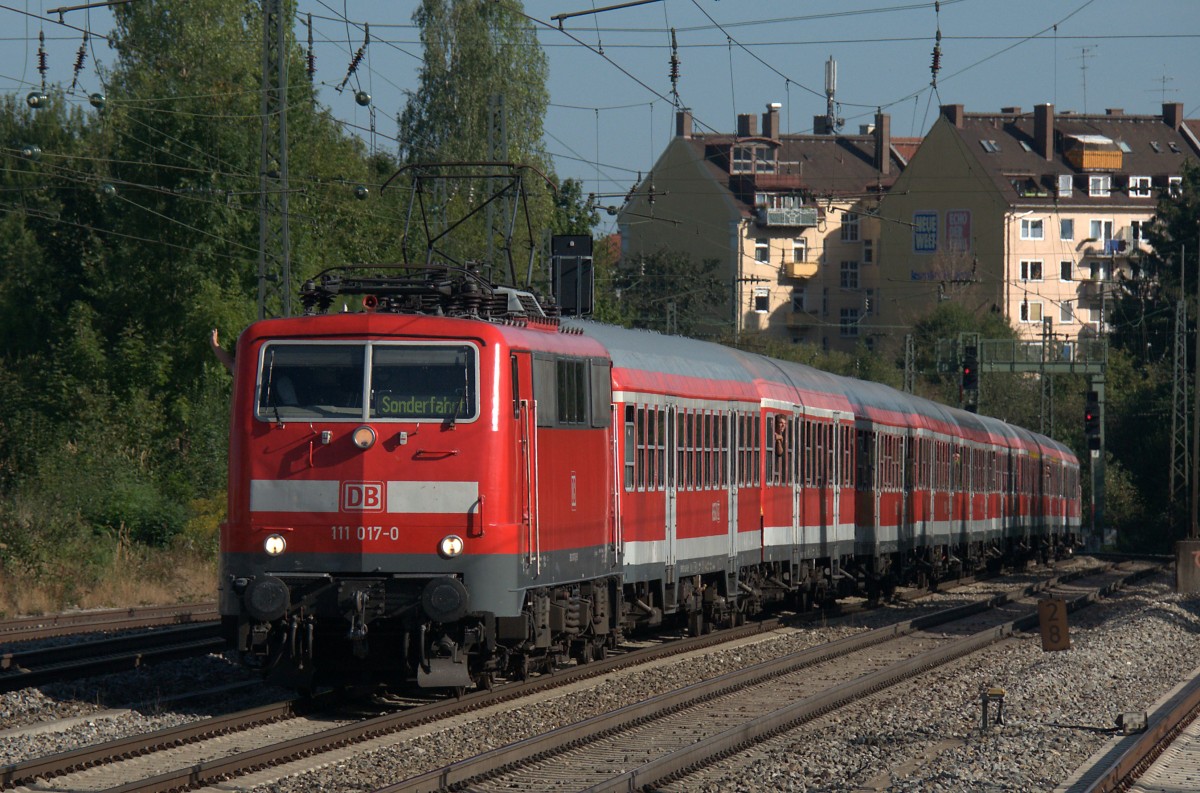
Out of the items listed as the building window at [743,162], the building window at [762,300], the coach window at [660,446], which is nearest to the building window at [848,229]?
the building window at [762,300]

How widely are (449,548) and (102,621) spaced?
10.5 metres

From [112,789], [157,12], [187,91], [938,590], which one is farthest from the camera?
[157,12]

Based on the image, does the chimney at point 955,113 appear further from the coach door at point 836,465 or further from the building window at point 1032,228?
the coach door at point 836,465

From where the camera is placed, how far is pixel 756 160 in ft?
333

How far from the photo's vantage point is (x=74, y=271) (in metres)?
52.6

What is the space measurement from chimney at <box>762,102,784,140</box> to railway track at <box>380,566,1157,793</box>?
8602 cm

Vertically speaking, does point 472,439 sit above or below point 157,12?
below

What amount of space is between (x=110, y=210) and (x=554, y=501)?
3702 cm

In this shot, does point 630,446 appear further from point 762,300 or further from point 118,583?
point 762,300

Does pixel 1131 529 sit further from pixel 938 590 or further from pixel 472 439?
pixel 472 439

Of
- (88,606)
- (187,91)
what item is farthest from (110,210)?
(88,606)

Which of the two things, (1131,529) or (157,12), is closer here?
(157,12)

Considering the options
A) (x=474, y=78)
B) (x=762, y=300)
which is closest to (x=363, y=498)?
(x=474, y=78)

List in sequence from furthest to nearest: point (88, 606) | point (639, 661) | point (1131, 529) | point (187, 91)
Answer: point (1131, 529) → point (187, 91) → point (88, 606) → point (639, 661)
